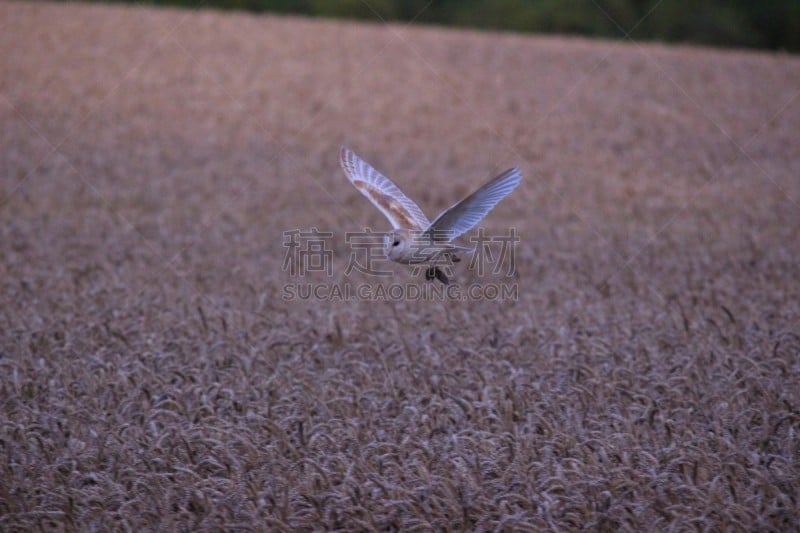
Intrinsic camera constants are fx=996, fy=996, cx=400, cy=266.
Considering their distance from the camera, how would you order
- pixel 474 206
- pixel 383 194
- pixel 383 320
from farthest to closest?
1. pixel 383 320
2. pixel 383 194
3. pixel 474 206

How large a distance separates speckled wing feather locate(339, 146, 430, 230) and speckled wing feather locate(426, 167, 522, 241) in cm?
29

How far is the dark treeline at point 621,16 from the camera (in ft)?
112

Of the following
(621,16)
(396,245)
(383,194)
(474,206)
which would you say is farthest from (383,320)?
(621,16)

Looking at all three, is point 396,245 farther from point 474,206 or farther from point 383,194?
point 383,194

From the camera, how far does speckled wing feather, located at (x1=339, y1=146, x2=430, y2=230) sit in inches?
219

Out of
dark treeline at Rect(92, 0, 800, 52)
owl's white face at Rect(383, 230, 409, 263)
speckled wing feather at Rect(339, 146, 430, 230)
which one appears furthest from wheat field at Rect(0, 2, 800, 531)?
dark treeline at Rect(92, 0, 800, 52)

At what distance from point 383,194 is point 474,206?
74 centimetres

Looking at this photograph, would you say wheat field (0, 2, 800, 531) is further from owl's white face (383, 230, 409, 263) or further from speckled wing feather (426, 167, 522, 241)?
speckled wing feather (426, 167, 522, 241)

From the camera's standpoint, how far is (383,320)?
6914 millimetres

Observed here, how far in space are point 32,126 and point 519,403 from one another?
12846mm

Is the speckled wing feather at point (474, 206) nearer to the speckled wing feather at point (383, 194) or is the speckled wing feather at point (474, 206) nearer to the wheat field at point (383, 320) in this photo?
the speckled wing feather at point (383, 194)

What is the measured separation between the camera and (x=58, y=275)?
8156 mm

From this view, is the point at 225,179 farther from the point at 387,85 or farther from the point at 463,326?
the point at 463,326

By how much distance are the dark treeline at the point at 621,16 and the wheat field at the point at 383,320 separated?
16.3m
